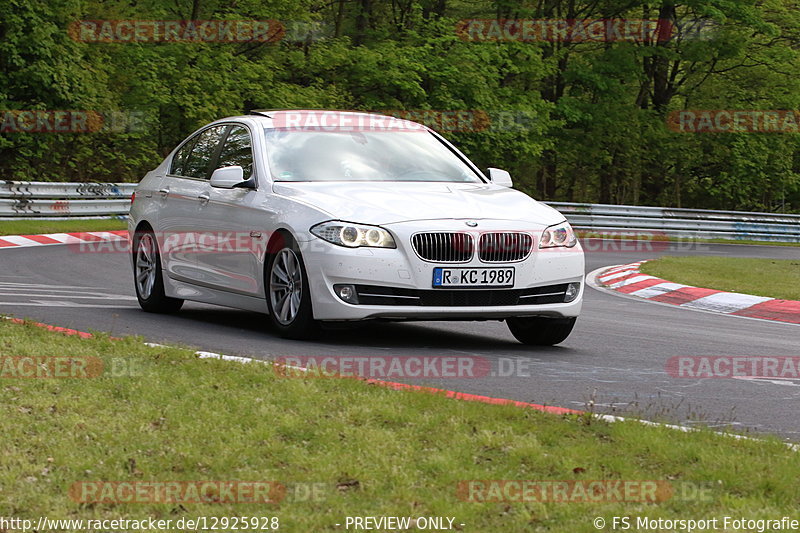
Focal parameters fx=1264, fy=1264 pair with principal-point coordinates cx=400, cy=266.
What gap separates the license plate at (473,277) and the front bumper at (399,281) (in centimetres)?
4

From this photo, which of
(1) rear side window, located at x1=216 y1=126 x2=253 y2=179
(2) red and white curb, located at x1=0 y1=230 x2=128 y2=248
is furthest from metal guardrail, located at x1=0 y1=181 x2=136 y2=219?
(1) rear side window, located at x1=216 y1=126 x2=253 y2=179

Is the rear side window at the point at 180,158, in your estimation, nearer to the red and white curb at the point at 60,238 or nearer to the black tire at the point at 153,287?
the black tire at the point at 153,287

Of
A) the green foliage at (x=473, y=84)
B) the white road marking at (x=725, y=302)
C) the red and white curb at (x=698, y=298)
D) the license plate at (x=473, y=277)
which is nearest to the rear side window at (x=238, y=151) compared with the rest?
the license plate at (x=473, y=277)

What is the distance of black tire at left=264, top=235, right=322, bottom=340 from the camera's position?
9000mm

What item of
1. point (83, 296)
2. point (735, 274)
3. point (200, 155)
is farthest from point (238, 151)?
point (735, 274)

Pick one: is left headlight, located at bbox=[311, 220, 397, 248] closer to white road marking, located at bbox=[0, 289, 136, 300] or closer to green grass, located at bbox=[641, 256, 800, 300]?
white road marking, located at bbox=[0, 289, 136, 300]

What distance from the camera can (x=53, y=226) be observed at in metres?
24.7

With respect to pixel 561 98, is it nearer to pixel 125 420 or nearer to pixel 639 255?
pixel 639 255

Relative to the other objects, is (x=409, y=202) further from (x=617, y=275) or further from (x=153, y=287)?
(x=617, y=275)

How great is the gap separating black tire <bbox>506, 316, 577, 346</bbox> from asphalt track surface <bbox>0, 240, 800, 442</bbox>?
117mm

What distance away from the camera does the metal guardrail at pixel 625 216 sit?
26859mm

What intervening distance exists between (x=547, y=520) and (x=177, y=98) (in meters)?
29.7

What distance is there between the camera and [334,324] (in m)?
9.12

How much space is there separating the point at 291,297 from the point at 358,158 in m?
1.51
